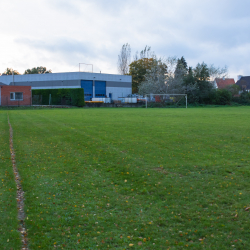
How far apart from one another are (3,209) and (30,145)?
5742 mm

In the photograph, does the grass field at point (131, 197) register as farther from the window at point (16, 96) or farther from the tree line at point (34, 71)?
the tree line at point (34, 71)

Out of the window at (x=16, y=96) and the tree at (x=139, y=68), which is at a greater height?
the tree at (x=139, y=68)

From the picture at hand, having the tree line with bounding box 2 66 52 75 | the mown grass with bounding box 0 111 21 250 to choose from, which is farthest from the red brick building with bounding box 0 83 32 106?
the tree line with bounding box 2 66 52 75

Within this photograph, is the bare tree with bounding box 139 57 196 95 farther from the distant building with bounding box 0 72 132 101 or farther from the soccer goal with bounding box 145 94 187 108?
the distant building with bounding box 0 72 132 101

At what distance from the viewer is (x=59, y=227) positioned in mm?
3939

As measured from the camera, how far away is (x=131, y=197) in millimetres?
5094

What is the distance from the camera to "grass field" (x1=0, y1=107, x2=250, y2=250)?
12.0 ft

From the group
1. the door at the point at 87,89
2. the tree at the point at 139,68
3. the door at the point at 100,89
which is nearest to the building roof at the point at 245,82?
the tree at the point at 139,68

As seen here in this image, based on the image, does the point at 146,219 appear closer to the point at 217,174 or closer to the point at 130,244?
the point at 130,244

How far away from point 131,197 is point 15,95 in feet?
143

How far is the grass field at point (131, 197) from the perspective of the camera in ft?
12.0

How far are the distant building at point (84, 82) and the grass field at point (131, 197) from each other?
A: 174 ft

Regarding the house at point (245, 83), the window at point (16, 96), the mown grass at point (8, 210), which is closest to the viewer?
the mown grass at point (8, 210)

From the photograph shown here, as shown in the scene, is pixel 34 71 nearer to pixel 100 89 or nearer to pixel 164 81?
pixel 100 89
